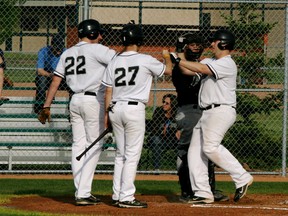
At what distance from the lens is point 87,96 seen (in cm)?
970

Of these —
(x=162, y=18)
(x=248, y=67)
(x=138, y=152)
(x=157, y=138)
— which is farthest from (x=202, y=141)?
(x=162, y=18)

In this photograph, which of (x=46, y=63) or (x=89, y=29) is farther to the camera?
(x=46, y=63)

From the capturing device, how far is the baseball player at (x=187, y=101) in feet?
33.3

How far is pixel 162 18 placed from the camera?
26672 millimetres

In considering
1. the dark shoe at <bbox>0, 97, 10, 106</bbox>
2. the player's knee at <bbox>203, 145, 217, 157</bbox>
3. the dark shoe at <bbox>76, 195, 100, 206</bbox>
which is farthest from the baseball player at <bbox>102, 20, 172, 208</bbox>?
the dark shoe at <bbox>0, 97, 10, 106</bbox>

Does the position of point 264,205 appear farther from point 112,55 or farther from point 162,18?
point 162,18

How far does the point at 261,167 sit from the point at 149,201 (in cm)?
521

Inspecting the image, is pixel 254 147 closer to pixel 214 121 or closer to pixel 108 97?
pixel 214 121

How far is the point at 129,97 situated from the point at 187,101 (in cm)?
115

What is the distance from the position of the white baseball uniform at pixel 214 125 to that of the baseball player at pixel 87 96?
108 cm

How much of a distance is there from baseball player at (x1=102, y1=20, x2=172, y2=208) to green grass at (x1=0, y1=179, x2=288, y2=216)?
1805 mm

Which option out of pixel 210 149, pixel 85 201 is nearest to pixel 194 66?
pixel 210 149

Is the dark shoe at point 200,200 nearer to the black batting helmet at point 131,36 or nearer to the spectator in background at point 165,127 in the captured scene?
the black batting helmet at point 131,36

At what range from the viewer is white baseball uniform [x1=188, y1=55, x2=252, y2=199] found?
32.0ft
